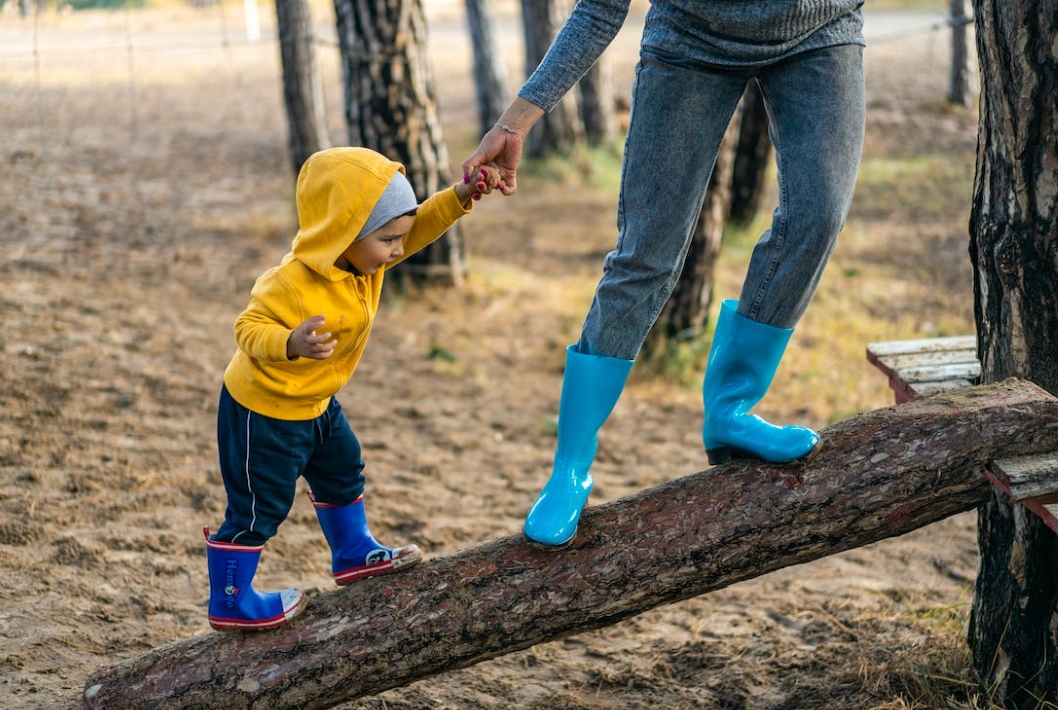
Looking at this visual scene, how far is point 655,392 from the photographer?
601 centimetres

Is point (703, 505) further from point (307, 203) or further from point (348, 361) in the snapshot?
point (307, 203)

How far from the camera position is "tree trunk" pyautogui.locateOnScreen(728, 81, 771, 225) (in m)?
8.01

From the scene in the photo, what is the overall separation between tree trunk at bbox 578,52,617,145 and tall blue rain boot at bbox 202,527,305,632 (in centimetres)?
874

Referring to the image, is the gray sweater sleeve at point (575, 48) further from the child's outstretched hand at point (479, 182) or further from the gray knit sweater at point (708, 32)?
the child's outstretched hand at point (479, 182)

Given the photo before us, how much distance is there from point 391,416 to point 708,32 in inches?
134

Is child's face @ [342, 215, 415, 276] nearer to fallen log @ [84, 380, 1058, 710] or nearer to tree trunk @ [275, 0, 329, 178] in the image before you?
fallen log @ [84, 380, 1058, 710]

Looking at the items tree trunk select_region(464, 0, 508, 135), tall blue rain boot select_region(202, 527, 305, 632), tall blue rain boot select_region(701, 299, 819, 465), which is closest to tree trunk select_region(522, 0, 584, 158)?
tree trunk select_region(464, 0, 508, 135)

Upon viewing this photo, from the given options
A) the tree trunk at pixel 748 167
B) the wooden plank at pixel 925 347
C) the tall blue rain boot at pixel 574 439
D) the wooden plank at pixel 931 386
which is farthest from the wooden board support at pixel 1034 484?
the tree trunk at pixel 748 167

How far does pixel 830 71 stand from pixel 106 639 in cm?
257

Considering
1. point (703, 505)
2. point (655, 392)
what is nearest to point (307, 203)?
point (703, 505)

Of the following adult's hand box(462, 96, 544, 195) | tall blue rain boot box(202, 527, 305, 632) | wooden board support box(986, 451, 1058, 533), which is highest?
adult's hand box(462, 96, 544, 195)

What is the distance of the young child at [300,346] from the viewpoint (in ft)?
8.07

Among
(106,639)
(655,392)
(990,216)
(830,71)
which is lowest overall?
(655,392)

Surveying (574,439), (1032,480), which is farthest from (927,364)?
(574,439)
